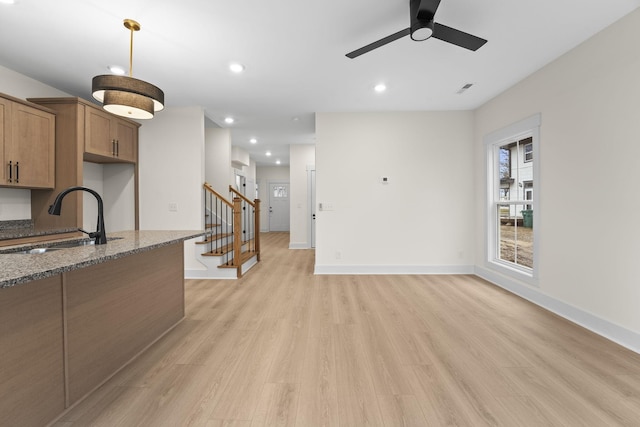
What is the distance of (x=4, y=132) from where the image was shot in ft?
9.27

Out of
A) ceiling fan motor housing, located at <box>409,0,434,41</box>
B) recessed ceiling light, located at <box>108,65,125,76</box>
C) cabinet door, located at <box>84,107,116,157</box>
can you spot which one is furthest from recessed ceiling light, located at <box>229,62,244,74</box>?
cabinet door, located at <box>84,107,116,157</box>

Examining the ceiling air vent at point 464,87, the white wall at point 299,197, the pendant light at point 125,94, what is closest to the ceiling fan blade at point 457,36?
the ceiling air vent at point 464,87

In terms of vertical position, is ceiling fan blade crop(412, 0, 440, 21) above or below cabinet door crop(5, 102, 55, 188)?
above

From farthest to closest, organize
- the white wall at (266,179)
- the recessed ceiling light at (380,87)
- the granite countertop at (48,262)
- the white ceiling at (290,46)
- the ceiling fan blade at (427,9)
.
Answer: the white wall at (266,179)
the recessed ceiling light at (380,87)
the white ceiling at (290,46)
the ceiling fan blade at (427,9)
the granite countertop at (48,262)

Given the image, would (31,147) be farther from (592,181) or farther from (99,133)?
(592,181)

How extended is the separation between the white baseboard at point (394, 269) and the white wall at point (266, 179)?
6.91 m

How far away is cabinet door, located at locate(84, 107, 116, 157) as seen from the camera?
3.50 meters

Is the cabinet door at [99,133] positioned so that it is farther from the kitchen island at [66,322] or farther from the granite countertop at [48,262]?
the granite countertop at [48,262]

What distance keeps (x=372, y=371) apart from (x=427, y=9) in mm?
2521

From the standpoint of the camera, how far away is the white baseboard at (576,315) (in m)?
2.27

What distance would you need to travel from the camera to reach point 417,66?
3.14m

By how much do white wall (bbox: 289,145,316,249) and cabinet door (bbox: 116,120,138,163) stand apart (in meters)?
3.81

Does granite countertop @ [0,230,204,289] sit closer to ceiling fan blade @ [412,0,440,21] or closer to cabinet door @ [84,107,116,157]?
ceiling fan blade @ [412,0,440,21]

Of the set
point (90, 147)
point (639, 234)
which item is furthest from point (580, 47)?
point (90, 147)
